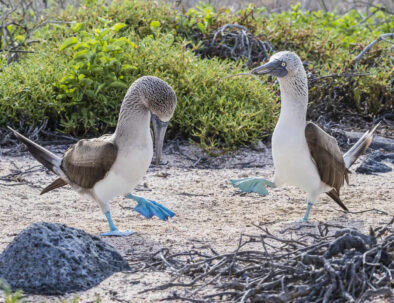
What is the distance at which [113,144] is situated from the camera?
14.7 feet

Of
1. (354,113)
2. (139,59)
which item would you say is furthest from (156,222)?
(354,113)

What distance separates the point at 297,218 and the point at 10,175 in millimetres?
2515

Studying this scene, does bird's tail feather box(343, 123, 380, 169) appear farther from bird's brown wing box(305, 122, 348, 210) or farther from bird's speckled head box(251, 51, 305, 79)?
bird's speckled head box(251, 51, 305, 79)

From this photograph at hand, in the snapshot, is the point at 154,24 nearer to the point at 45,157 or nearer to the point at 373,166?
the point at 373,166

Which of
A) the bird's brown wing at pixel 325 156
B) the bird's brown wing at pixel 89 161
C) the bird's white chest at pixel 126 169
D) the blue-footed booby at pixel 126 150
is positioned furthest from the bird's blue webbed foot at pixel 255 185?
the bird's brown wing at pixel 89 161

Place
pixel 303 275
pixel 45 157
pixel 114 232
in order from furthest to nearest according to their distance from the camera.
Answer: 1. pixel 45 157
2. pixel 114 232
3. pixel 303 275

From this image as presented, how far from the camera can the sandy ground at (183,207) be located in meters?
4.21

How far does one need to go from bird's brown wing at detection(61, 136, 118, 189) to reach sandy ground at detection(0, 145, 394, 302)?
0.36 m

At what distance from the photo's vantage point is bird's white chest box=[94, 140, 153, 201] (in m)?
4.36

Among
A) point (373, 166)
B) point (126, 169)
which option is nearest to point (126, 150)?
point (126, 169)

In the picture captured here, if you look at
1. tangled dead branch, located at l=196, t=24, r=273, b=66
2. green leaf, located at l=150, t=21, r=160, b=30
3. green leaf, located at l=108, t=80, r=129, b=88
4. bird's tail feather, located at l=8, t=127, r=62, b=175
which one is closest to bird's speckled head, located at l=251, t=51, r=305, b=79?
bird's tail feather, located at l=8, t=127, r=62, b=175

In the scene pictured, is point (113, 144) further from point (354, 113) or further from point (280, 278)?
point (354, 113)

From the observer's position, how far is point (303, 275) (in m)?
3.19

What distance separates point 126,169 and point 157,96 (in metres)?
0.51
